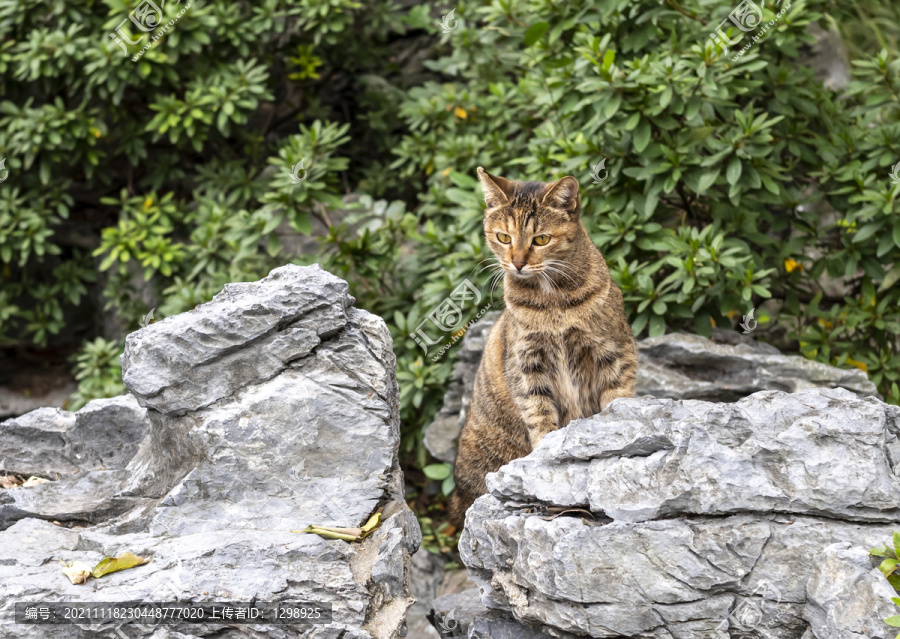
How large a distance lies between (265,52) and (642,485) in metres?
6.56

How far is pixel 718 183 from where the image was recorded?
18.4 ft

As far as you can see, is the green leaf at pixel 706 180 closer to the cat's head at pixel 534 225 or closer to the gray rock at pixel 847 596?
the cat's head at pixel 534 225

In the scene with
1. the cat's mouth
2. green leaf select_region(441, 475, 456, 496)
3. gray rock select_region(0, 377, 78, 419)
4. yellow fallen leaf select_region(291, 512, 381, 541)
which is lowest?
gray rock select_region(0, 377, 78, 419)

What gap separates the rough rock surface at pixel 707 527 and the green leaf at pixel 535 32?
349 centimetres

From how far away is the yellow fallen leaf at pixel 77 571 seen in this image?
327 cm

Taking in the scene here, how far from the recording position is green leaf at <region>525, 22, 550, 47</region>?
5.96 m

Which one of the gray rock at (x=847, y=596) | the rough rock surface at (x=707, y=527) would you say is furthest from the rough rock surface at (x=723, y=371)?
the gray rock at (x=847, y=596)

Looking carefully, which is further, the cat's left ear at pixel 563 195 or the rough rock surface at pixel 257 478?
the cat's left ear at pixel 563 195

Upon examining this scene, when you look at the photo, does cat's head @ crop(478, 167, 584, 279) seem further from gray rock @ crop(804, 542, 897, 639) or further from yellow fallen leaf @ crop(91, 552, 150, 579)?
yellow fallen leaf @ crop(91, 552, 150, 579)

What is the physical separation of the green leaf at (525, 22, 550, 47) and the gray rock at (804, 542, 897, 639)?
4.21 m

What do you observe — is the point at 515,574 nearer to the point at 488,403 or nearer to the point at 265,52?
the point at 488,403

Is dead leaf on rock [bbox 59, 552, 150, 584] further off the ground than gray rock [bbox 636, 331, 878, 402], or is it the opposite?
dead leaf on rock [bbox 59, 552, 150, 584]

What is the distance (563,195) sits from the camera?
14.7ft

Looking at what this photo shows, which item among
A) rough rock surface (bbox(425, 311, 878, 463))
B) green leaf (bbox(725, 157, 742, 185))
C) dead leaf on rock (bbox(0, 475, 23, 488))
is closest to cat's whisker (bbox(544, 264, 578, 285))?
rough rock surface (bbox(425, 311, 878, 463))
